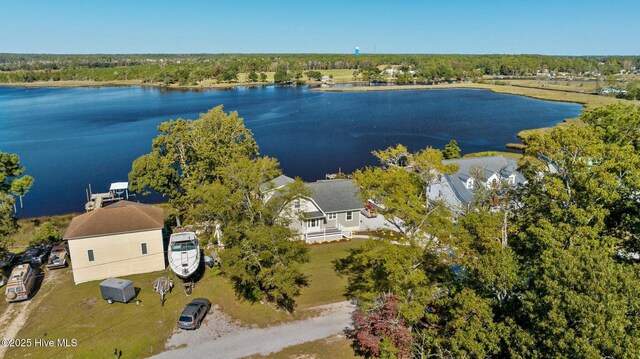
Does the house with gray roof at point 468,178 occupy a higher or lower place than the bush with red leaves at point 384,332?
higher

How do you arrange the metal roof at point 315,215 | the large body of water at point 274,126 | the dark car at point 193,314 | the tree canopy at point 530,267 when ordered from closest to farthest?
the tree canopy at point 530,267 < the dark car at point 193,314 < the metal roof at point 315,215 < the large body of water at point 274,126

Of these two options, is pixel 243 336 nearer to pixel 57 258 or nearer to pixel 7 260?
pixel 57 258

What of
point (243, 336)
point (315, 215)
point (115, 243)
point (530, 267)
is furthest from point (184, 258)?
point (530, 267)

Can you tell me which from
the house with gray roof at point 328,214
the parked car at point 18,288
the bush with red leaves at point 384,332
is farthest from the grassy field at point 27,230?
the bush with red leaves at point 384,332

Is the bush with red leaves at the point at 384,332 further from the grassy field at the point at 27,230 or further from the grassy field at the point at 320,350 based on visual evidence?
the grassy field at the point at 27,230

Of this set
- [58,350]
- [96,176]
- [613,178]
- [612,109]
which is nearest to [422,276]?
[613,178]

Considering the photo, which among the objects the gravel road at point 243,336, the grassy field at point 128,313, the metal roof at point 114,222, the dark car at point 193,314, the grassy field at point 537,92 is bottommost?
the grassy field at point 128,313

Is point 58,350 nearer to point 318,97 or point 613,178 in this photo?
point 613,178
